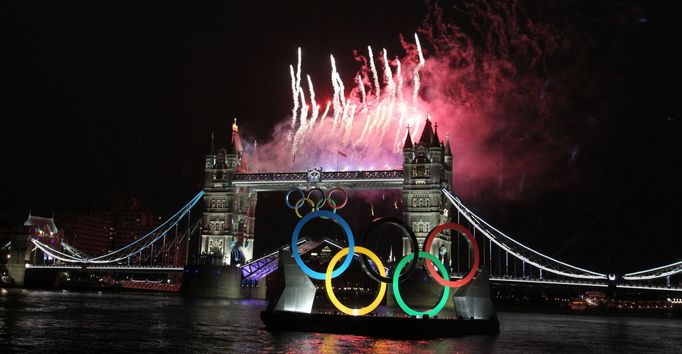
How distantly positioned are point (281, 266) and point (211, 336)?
15.2ft

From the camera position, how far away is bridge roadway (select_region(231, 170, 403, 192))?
78375mm

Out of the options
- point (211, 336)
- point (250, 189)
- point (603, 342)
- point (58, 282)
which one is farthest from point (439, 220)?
point (58, 282)

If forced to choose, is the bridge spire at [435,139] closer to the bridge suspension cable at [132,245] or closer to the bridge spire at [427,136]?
the bridge spire at [427,136]

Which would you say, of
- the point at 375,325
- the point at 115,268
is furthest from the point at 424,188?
the point at 375,325

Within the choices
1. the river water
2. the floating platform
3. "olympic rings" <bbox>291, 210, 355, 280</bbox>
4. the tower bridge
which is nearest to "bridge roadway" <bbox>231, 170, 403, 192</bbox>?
the tower bridge

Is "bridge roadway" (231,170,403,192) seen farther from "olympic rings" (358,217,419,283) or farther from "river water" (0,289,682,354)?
"olympic rings" (358,217,419,283)

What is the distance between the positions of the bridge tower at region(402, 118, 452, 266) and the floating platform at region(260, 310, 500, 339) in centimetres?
4000

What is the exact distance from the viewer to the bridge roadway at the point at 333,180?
257 feet

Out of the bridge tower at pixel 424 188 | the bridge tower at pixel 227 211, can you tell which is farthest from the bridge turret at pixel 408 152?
the bridge tower at pixel 227 211

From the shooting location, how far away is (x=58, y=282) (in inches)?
4446

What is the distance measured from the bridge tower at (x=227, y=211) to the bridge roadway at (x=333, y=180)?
10.8 ft

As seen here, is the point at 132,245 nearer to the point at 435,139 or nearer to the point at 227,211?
the point at 227,211

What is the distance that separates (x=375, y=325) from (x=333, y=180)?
1798 inches

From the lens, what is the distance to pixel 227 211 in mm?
85688
